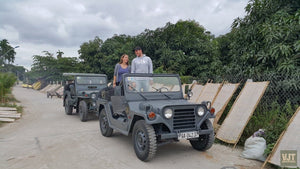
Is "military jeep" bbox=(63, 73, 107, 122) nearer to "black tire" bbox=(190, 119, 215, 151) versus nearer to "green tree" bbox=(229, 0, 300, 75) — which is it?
"black tire" bbox=(190, 119, 215, 151)

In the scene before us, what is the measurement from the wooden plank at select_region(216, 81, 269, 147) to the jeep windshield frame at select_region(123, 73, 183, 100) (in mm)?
1425

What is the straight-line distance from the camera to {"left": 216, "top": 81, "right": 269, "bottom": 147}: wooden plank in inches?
195

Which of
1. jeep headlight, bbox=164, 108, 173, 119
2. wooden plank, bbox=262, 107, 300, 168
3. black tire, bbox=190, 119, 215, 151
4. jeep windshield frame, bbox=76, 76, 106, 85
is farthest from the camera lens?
jeep windshield frame, bbox=76, 76, 106, 85

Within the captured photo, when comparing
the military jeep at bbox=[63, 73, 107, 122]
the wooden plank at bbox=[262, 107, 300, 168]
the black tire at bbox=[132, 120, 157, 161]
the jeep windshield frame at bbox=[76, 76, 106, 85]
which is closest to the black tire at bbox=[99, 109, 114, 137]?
the black tire at bbox=[132, 120, 157, 161]

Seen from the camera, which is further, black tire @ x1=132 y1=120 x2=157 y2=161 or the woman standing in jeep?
the woman standing in jeep

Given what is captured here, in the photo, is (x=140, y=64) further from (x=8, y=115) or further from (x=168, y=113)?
(x=8, y=115)

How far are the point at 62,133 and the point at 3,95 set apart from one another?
7.74m

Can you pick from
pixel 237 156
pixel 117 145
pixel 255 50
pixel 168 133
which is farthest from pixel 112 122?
pixel 255 50

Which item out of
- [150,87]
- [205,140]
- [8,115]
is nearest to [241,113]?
[205,140]

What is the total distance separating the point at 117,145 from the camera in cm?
505

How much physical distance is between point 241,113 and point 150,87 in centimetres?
235

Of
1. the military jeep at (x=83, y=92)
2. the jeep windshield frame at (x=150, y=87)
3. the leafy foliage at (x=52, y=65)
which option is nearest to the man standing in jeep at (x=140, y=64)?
the jeep windshield frame at (x=150, y=87)

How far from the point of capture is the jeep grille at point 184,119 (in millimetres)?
3943

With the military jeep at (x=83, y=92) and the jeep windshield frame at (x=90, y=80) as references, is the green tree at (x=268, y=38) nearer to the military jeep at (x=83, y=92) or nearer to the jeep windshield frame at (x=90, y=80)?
the military jeep at (x=83, y=92)
